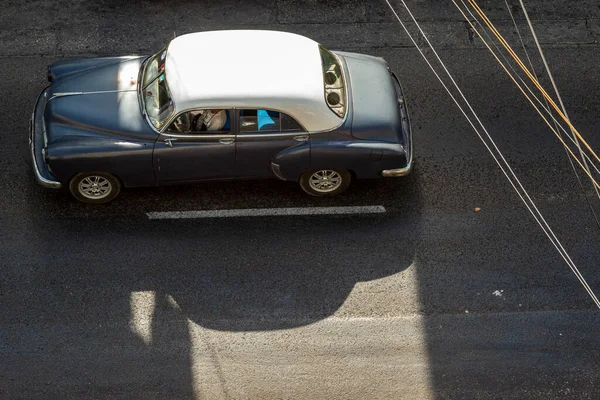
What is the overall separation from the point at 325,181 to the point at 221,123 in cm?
Result: 141

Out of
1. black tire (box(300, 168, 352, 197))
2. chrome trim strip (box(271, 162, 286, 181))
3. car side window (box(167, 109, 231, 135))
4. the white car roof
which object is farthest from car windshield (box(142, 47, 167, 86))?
black tire (box(300, 168, 352, 197))

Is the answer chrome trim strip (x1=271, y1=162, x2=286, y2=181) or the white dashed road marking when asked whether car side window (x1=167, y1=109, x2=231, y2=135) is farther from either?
the white dashed road marking

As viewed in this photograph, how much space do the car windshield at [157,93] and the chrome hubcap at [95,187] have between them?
92 centimetres

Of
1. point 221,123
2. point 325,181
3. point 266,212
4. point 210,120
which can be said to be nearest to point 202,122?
point 210,120

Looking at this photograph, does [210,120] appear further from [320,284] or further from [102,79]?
[320,284]

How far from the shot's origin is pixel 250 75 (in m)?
8.63

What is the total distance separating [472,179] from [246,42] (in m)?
3.16

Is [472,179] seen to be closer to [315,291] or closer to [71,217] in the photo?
[315,291]

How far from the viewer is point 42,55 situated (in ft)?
35.9

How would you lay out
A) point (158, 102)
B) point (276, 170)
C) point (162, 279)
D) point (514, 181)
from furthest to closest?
1. point (514, 181)
2. point (276, 170)
3. point (158, 102)
4. point (162, 279)

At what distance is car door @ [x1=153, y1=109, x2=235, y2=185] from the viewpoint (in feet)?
28.1

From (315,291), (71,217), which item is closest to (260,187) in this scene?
(315,291)

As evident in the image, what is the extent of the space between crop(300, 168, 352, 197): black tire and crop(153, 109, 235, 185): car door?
2.90ft

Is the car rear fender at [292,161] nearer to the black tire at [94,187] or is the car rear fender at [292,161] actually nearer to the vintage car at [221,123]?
the vintage car at [221,123]
